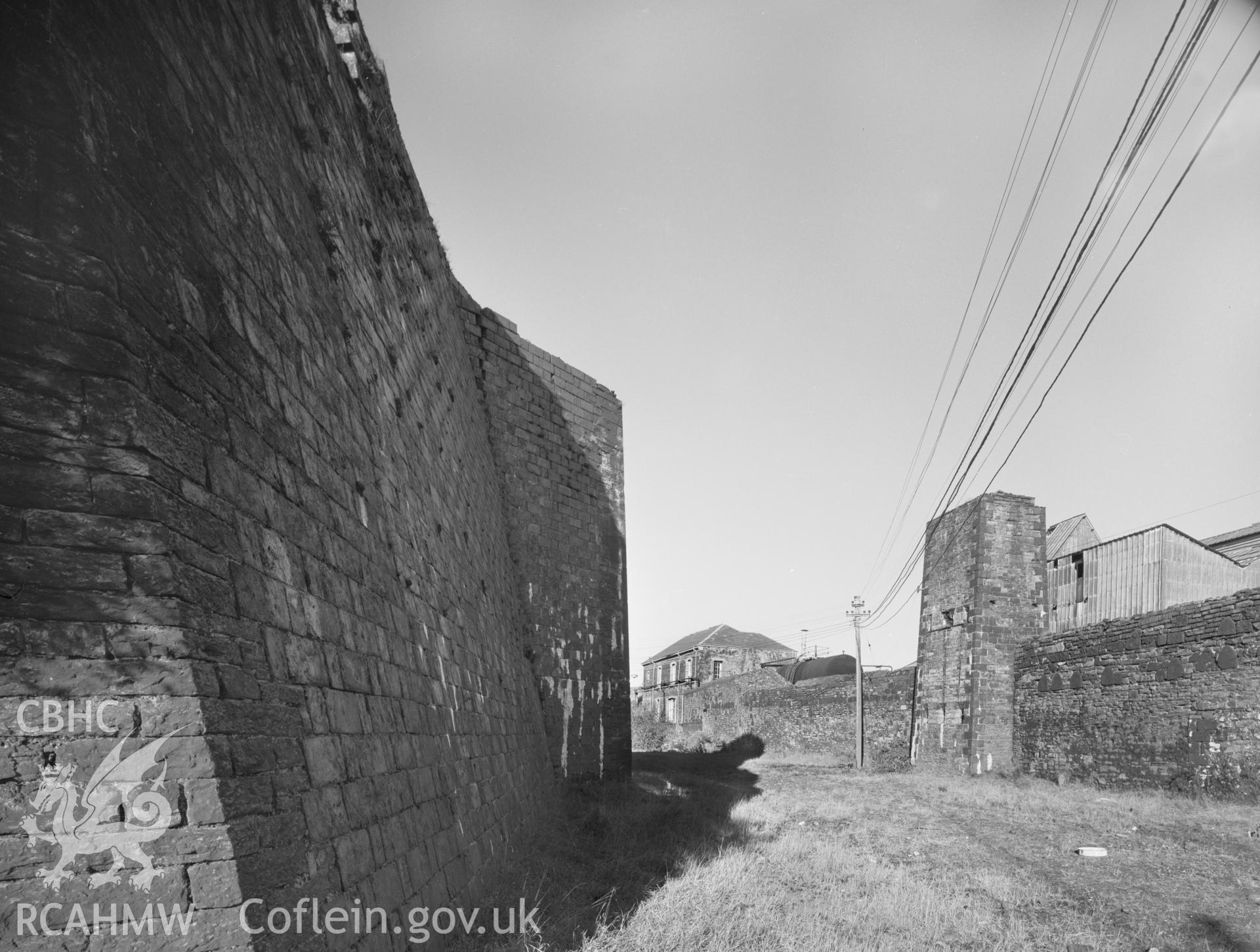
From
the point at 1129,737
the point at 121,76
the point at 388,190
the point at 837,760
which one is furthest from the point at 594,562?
the point at 837,760

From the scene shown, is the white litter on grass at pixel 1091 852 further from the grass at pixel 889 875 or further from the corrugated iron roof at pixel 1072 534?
the corrugated iron roof at pixel 1072 534

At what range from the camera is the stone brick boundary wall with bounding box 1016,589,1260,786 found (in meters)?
11.3

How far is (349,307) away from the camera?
4.90m

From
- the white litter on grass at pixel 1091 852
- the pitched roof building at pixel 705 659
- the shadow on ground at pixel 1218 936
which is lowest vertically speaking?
the pitched roof building at pixel 705 659

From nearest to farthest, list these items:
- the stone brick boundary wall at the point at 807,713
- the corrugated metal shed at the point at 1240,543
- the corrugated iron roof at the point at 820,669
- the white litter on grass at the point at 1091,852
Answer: the white litter on grass at the point at 1091,852, the stone brick boundary wall at the point at 807,713, the corrugated metal shed at the point at 1240,543, the corrugated iron roof at the point at 820,669

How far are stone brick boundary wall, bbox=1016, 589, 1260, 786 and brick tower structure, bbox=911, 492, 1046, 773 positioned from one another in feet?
2.11

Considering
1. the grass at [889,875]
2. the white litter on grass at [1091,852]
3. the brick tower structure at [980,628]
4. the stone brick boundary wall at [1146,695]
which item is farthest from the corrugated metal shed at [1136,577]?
the white litter on grass at [1091,852]

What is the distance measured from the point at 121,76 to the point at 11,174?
0.62 metres

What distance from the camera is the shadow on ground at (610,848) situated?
16.2ft

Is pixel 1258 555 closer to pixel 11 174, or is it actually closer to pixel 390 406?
pixel 390 406

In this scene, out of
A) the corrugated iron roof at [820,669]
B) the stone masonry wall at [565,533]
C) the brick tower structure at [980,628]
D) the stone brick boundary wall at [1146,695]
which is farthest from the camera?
the corrugated iron roof at [820,669]

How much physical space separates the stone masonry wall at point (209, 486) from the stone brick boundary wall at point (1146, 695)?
1168cm

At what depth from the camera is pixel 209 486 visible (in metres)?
2.68

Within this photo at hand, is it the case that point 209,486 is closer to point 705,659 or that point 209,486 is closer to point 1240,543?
point 1240,543
